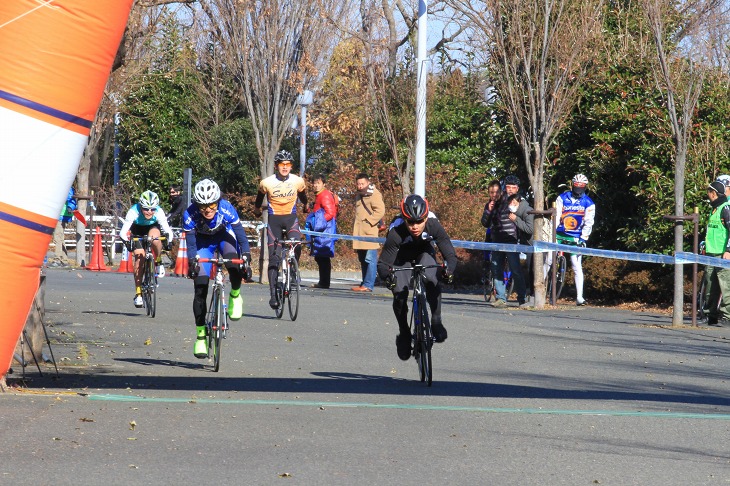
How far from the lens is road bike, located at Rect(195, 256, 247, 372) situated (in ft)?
36.8

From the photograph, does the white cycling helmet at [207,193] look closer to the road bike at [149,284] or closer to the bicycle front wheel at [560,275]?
the road bike at [149,284]

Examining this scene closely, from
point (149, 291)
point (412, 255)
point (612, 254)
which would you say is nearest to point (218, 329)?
point (412, 255)

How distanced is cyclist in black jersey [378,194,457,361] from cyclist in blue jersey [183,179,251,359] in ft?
4.73

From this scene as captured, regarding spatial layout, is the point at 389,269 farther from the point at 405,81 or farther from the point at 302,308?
the point at 405,81

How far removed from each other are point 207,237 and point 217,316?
2.84ft

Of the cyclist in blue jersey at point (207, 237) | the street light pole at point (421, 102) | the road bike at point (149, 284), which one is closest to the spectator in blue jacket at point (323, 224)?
the street light pole at point (421, 102)

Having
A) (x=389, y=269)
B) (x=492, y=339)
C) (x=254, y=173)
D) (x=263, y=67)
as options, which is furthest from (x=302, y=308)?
(x=254, y=173)

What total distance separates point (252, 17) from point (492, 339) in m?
14.5

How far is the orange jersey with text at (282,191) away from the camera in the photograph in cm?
1712

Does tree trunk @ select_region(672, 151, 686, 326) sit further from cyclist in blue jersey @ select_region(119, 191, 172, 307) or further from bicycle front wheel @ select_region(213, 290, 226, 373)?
bicycle front wheel @ select_region(213, 290, 226, 373)

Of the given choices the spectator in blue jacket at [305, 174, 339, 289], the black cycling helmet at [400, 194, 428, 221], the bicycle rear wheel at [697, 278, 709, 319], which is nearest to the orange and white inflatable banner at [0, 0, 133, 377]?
the black cycling helmet at [400, 194, 428, 221]

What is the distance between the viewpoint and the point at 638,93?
67.4 feet

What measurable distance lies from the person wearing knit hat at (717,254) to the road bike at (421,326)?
6467 mm

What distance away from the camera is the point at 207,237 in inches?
470
